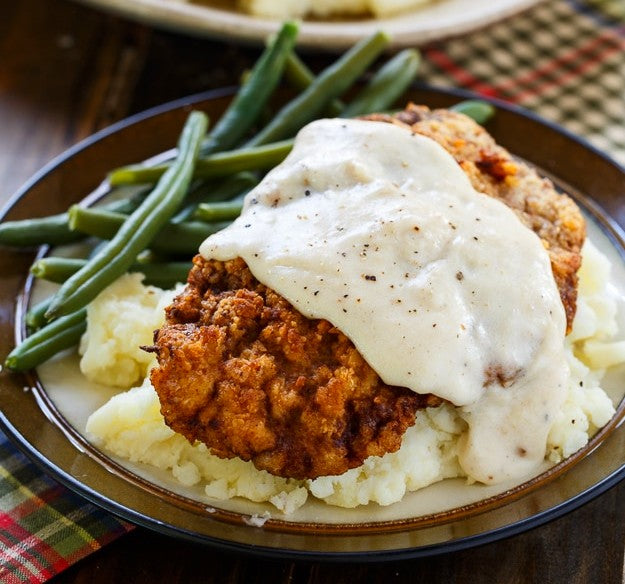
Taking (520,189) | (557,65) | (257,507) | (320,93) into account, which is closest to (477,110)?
(320,93)

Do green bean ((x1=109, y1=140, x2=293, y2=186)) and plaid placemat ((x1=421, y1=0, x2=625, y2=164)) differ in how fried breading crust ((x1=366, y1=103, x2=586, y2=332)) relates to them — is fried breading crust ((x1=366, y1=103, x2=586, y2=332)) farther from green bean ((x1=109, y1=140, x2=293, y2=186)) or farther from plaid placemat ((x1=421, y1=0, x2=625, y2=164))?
plaid placemat ((x1=421, y1=0, x2=625, y2=164))

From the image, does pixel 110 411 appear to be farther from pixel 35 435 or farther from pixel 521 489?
pixel 521 489

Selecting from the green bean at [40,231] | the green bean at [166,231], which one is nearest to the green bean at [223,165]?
the green bean at [40,231]

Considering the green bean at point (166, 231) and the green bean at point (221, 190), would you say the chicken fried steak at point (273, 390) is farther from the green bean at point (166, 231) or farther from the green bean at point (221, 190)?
the green bean at point (221, 190)

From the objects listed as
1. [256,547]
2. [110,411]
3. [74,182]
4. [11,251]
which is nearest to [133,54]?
[74,182]

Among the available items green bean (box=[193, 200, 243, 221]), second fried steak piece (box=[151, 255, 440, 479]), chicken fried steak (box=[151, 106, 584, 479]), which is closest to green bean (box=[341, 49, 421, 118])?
green bean (box=[193, 200, 243, 221])
